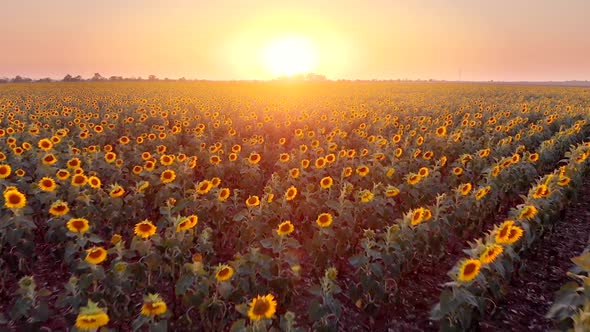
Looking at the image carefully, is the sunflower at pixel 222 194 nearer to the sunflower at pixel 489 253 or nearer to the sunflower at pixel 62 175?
the sunflower at pixel 62 175

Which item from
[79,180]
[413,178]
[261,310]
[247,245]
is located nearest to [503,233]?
[261,310]

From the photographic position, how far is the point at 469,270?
3678 millimetres

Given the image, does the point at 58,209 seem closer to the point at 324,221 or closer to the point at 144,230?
the point at 144,230

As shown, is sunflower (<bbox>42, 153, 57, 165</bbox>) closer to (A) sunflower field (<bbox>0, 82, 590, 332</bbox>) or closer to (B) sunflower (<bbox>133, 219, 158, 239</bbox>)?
(A) sunflower field (<bbox>0, 82, 590, 332</bbox>)

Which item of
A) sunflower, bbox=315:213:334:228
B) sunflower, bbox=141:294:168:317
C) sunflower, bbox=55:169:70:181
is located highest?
sunflower, bbox=55:169:70:181

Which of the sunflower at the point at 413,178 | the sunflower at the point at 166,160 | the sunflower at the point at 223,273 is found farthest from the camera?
the sunflower at the point at 166,160

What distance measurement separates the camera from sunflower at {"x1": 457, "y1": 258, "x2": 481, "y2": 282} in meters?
3.63

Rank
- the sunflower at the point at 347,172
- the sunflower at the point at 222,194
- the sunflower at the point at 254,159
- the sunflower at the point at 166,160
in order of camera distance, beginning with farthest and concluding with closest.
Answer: the sunflower at the point at 254,159 → the sunflower at the point at 166,160 → the sunflower at the point at 347,172 → the sunflower at the point at 222,194

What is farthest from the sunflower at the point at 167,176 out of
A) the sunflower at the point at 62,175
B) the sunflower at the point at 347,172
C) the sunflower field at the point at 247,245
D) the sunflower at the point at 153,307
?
the sunflower at the point at 153,307

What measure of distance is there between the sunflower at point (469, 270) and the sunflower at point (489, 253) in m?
0.14

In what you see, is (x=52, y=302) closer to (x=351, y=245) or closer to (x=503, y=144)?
(x=351, y=245)

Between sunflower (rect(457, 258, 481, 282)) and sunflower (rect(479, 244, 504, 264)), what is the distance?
0.14m

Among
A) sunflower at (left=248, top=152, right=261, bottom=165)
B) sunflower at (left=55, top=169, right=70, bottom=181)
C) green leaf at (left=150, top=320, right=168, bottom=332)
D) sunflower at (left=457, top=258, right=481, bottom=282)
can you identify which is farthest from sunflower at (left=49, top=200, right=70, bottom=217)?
sunflower at (left=457, top=258, right=481, bottom=282)

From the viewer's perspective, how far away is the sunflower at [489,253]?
382 cm
